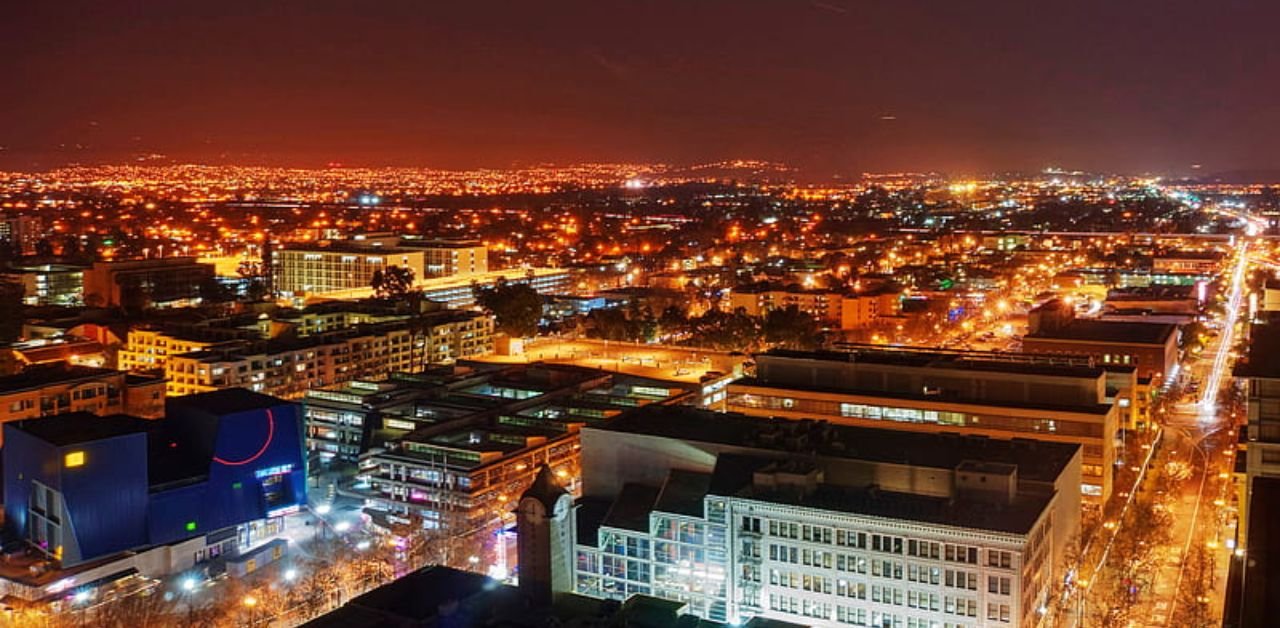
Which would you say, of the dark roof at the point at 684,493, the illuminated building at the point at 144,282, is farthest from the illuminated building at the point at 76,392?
the illuminated building at the point at 144,282

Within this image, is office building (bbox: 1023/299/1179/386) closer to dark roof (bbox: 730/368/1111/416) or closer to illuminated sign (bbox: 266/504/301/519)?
dark roof (bbox: 730/368/1111/416)

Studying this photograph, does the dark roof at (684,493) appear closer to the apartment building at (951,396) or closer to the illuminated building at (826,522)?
the illuminated building at (826,522)


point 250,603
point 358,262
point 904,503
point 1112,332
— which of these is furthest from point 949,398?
point 358,262

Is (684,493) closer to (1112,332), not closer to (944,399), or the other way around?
(944,399)

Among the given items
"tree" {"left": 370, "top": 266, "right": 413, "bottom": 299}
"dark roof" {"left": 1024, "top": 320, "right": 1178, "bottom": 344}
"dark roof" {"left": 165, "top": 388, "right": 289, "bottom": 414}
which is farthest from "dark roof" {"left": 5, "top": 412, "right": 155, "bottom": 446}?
"tree" {"left": 370, "top": 266, "right": 413, "bottom": 299}

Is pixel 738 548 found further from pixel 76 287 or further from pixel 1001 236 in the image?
pixel 1001 236

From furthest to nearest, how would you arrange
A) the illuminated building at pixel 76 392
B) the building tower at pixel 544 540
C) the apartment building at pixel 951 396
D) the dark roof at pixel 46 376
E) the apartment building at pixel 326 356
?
the apartment building at pixel 326 356, the dark roof at pixel 46 376, the illuminated building at pixel 76 392, the apartment building at pixel 951 396, the building tower at pixel 544 540

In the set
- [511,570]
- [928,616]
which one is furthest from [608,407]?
[928,616]
